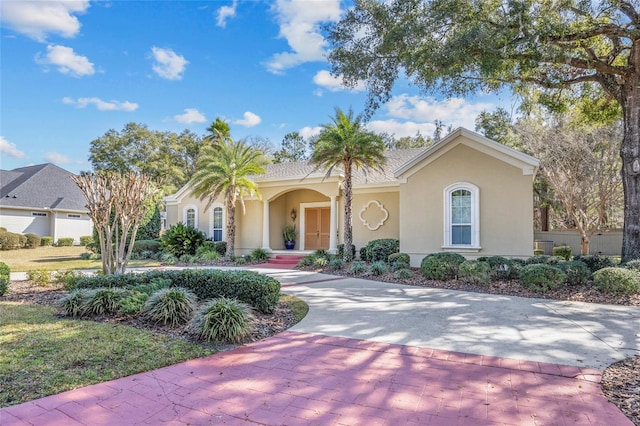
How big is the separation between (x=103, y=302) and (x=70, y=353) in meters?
2.23

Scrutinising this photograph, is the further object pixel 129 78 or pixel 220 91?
pixel 220 91

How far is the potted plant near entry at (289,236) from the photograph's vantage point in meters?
19.4

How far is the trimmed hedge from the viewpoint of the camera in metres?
6.63

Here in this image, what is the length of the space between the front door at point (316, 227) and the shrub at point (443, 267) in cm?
855

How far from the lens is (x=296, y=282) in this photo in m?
11.2

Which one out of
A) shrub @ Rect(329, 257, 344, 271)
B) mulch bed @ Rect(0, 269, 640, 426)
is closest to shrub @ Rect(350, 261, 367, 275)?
mulch bed @ Rect(0, 269, 640, 426)

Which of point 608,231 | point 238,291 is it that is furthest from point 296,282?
point 608,231

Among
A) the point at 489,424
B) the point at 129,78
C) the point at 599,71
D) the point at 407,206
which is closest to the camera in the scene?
the point at 489,424

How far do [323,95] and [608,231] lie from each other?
2022 cm

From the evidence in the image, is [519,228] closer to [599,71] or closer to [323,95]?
[599,71]

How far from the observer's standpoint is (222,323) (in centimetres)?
520

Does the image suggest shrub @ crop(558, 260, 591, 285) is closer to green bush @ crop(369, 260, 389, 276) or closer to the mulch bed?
the mulch bed

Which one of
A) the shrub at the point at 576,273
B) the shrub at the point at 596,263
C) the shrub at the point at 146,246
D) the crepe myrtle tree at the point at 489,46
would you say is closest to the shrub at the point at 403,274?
the shrub at the point at 576,273

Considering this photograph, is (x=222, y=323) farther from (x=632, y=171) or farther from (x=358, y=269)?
(x=632, y=171)
